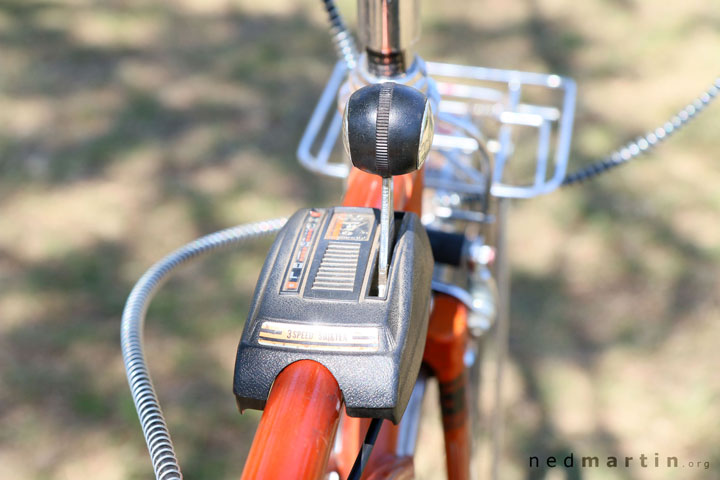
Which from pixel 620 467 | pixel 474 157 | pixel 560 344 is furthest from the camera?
pixel 560 344

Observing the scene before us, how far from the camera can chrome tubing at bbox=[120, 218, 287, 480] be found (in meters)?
0.52

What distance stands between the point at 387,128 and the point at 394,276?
Result: 0.34ft

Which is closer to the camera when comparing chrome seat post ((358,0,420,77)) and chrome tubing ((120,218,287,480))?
chrome tubing ((120,218,287,480))

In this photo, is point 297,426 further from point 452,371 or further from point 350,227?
point 452,371

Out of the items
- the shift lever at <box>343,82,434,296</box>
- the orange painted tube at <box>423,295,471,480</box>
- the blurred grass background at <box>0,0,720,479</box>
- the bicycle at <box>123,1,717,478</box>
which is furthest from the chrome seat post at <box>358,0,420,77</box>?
the blurred grass background at <box>0,0,720,479</box>

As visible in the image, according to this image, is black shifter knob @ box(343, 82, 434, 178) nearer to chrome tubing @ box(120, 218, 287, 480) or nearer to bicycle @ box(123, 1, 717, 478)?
bicycle @ box(123, 1, 717, 478)

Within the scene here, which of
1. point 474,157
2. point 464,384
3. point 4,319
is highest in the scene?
point 474,157

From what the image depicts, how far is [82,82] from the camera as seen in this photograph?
7.64 ft

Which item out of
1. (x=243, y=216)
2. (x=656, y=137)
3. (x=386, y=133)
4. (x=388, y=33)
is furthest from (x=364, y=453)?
(x=243, y=216)

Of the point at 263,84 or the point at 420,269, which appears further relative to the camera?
the point at 263,84

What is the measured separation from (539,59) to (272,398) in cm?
214

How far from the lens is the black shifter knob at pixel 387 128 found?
49 cm

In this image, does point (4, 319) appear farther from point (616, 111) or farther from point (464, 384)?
point (616, 111)

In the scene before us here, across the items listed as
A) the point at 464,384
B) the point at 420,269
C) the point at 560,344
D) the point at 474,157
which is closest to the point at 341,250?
the point at 420,269
